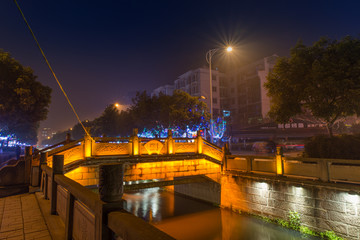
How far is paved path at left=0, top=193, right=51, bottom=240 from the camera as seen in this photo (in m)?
4.05

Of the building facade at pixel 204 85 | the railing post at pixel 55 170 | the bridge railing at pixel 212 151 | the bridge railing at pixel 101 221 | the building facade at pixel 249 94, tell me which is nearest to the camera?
the bridge railing at pixel 101 221

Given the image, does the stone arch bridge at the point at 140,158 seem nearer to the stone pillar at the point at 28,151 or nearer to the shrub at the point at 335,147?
the stone pillar at the point at 28,151

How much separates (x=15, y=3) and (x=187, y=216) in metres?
13.3

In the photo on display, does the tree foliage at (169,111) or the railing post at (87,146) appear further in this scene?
the tree foliage at (169,111)

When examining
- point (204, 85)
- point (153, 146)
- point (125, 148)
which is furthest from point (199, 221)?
point (204, 85)

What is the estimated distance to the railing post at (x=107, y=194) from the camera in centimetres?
228

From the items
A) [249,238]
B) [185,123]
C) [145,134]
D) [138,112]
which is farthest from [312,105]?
[145,134]

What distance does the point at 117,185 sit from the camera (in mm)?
2381

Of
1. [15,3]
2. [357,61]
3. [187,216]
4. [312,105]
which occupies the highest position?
[357,61]

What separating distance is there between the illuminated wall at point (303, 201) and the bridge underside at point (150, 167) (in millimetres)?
1960

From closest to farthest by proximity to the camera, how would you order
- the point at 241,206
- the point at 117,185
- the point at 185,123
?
the point at 117,185, the point at 241,206, the point at 185,123

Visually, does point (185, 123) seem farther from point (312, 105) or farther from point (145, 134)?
point (312, 105)

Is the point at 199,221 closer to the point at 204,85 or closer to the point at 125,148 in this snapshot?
the point at 125,148

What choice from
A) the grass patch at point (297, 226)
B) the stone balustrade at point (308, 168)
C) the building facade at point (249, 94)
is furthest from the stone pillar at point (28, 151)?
the building facade at point (249, 94)
